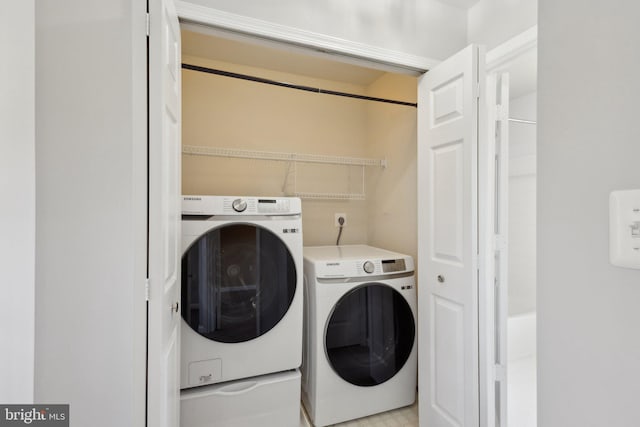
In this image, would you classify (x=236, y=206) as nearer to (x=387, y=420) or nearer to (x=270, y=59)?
(x=270, y=59)

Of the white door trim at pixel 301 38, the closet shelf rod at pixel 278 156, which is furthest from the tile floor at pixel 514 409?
the white door trim at pixel 301 38

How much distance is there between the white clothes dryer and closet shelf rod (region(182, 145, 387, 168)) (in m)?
0.73

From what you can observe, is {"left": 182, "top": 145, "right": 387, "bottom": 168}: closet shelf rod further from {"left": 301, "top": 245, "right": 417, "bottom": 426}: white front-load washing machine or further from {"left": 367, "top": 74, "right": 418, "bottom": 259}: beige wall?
{"left": 301, "top": 245, "right": 417, "bottom": 426}: white front-load washing machine

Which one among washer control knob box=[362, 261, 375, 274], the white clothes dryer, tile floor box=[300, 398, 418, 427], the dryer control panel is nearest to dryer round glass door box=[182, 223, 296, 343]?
the white clothes dryer

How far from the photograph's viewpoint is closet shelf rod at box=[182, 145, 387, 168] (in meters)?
2.15

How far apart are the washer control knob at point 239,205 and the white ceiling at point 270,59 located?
3.62ft

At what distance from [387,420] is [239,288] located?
4.13 ft

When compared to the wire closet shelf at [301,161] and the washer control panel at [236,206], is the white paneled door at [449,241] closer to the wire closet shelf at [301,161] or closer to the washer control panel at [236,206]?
the washer control panel at [236,206]

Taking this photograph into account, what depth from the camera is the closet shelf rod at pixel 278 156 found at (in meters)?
2.15

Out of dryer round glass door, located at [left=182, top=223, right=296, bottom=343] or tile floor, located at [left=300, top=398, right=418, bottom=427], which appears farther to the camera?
tile floor, located at [left=300, top=398, right=418, bottom=427]

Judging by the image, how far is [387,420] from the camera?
1.80 metres

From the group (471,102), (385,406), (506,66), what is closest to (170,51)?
(471,102)
